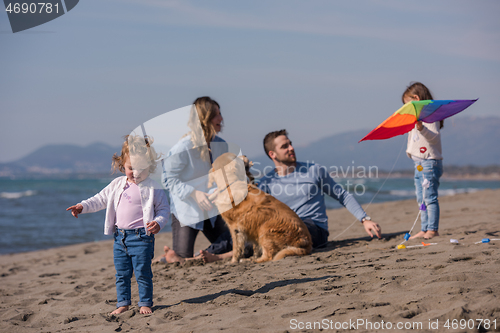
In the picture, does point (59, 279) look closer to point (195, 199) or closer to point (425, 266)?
point (195, 199)

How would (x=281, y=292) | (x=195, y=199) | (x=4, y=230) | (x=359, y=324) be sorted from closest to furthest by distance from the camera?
(x=359, y=324)
(x=281, y=292)
(x=195, y=199)
(x=4, y=230)

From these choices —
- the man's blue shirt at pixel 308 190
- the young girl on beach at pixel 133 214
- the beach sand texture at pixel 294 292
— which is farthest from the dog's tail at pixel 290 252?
the young girl on beach at pixel 133 214

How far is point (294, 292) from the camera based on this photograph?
3191 millimetres

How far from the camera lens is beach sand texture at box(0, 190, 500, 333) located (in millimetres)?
2426

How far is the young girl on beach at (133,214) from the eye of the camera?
129 inches

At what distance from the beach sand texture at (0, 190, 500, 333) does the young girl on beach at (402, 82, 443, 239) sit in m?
0.35

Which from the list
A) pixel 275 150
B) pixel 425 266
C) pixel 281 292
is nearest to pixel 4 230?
pixel 275 150

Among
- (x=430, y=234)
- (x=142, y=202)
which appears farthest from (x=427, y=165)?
(x=142, y=202)

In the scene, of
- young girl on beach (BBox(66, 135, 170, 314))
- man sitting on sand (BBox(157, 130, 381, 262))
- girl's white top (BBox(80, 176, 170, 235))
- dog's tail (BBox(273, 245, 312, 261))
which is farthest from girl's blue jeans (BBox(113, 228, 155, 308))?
man sitting on sand (BBox(157, 130, 381, 262))

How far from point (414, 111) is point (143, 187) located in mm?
3421

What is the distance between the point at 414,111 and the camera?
15.6 ft

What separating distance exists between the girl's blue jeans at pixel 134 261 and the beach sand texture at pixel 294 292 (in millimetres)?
174

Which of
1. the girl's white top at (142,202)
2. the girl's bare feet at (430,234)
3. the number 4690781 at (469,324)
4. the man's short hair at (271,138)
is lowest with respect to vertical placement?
the girl's bare feet at (430,234)

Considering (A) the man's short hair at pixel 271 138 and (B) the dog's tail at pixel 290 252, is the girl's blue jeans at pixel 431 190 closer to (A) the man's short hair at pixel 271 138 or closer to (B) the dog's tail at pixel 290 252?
(B) the dog's tail at pixel 290 252
